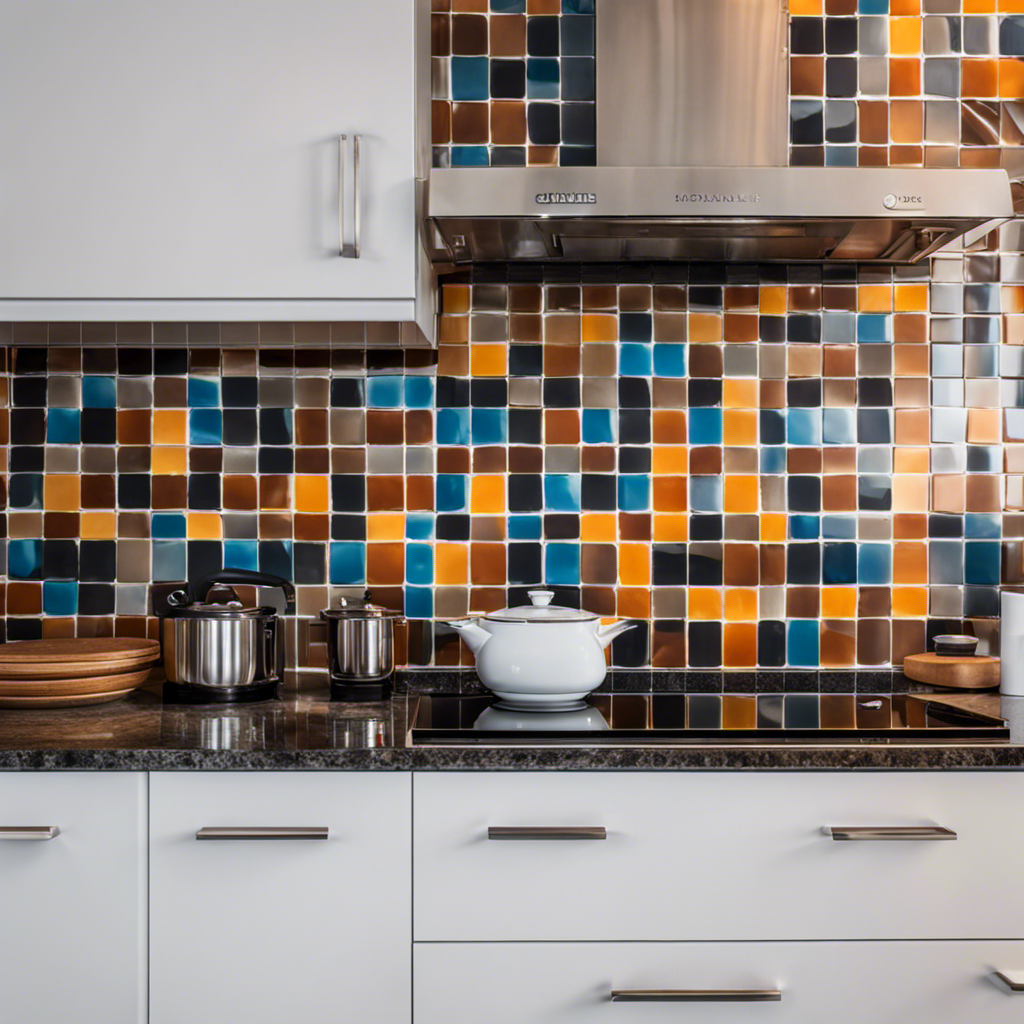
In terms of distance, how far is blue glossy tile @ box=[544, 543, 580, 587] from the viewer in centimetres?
195

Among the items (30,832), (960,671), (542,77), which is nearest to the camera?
(30,832)

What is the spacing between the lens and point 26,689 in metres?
1.60

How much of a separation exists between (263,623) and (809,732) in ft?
3.14

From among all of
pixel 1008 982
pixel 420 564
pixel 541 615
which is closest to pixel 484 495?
pixel 420 564

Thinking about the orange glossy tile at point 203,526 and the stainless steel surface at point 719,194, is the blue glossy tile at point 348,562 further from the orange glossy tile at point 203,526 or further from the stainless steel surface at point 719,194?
the stainless steel surface at point 719,194

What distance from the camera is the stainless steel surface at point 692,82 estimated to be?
6.07ft

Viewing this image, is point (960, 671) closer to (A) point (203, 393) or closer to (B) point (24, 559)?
(A) point (203, 393)

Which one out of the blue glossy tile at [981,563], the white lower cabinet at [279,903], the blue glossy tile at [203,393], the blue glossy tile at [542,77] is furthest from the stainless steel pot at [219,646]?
the blue glossy tile at [981,563]

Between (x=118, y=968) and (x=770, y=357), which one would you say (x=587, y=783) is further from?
(x=770, y=357)

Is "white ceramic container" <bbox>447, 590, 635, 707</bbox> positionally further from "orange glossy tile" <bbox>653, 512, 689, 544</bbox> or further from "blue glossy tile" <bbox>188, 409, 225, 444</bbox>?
"blue glossy tile" <bbox>188, 409, 225, 444</bbox>

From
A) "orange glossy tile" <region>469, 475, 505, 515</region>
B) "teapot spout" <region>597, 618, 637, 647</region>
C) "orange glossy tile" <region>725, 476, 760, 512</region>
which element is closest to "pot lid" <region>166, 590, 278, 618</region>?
"orange glossy tile" <region>469, 475, 505, 515</region>

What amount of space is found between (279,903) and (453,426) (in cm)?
99

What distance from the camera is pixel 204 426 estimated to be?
1.96m

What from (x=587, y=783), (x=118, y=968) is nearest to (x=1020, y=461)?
(x=587, y=783)
